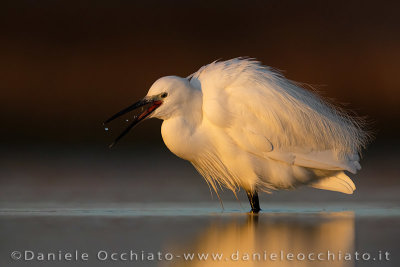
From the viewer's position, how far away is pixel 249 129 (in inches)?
315

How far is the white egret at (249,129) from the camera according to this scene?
26.3 ft

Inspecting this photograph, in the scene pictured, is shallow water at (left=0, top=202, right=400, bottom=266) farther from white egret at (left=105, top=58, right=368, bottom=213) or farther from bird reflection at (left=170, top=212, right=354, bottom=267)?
white egret at (left=105, top=58, right=368, bottom=213)

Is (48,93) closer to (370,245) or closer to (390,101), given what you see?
(390,101)

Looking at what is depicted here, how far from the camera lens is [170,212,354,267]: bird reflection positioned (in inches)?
228

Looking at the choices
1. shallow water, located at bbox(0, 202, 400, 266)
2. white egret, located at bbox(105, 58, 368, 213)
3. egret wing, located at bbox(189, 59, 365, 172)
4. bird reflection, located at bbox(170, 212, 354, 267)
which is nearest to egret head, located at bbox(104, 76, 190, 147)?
white egret, located at bbox(105, 58, 368, 213)

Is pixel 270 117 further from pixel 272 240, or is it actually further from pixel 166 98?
pixel 272 240

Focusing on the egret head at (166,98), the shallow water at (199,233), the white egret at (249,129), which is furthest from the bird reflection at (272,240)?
the egret head at (166,98)

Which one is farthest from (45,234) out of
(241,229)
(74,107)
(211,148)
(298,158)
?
(74,107)

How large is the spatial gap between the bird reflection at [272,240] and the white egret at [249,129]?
0.58 meters

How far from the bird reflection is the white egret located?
0.58m

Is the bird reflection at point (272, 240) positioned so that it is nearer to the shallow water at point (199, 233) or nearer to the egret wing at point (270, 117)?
the shallow water at point (199, 233)

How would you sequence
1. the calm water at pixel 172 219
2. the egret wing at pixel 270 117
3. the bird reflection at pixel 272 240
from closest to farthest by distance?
1. the bird reflection at pixel 272 240
2. the calm water at pixel 172 219
3. the egret wing at pixel 270 117

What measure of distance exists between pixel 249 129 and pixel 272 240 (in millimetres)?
1749

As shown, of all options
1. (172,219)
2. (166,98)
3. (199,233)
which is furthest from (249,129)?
(199,233)
